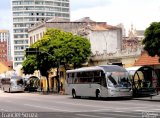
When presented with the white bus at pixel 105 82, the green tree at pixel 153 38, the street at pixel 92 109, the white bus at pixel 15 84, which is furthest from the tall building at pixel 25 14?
the street at pixel 92 109

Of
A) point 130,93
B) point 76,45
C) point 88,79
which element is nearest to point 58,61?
→ point 76,45

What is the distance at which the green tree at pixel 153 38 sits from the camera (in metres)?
37.5

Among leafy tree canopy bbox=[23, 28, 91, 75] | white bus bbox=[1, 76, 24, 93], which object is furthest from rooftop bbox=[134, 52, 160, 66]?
white bus bbox=[1, 76, 24, 93]

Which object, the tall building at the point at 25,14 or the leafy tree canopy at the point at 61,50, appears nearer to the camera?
the leafy tree canopy at the point at 61,50

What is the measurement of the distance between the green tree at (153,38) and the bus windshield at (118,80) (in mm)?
3420

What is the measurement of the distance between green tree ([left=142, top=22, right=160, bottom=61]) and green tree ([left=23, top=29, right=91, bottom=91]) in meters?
22.0

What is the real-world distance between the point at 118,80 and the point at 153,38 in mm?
4860

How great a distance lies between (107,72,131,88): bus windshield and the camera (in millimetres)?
40031

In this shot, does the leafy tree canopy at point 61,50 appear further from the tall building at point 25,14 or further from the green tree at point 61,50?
the tall building at point 25,14

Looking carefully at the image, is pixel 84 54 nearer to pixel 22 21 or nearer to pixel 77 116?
pixel 77 116

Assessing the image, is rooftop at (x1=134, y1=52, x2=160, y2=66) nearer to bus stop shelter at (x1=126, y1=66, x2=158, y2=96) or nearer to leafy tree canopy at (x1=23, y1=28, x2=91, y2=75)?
bus stop shelter at (x1=126, y1=66, x2=158, y2=96)

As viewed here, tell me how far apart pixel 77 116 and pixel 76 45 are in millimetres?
38463

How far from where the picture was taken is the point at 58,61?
60312 mm

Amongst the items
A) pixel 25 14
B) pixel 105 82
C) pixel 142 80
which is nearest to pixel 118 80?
pixel 105 82
